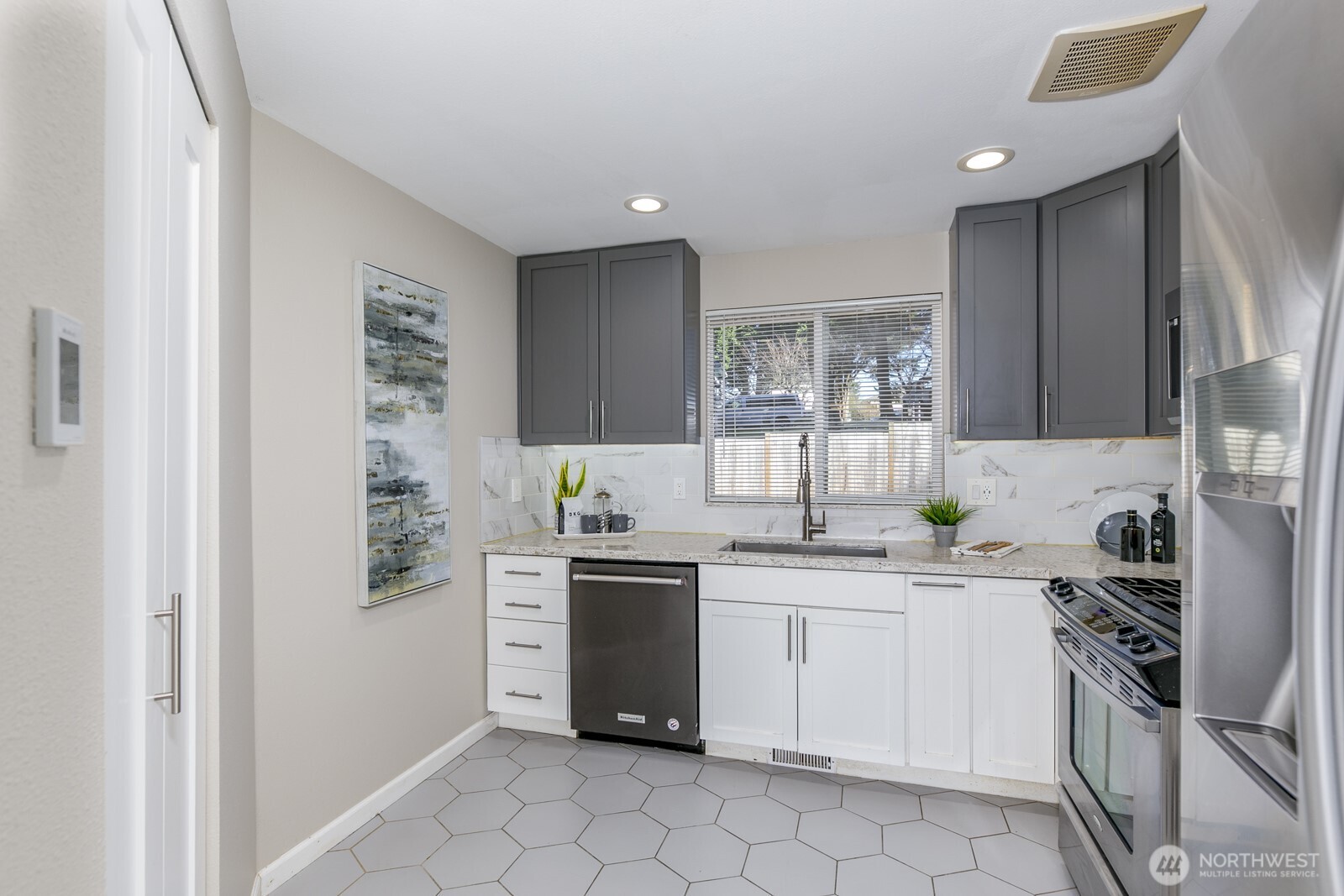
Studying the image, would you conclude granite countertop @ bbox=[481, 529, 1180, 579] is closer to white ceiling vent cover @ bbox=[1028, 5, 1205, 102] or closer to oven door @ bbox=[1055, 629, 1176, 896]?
oven door @ bbox=[1055, 629, 1176, 896]

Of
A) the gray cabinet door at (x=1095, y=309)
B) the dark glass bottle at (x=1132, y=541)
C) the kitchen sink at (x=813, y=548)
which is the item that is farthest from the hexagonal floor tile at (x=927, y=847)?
the gray cabinet door at (x=1095, y=309)

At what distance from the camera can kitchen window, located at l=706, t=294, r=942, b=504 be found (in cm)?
323

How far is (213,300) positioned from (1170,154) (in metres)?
2.85

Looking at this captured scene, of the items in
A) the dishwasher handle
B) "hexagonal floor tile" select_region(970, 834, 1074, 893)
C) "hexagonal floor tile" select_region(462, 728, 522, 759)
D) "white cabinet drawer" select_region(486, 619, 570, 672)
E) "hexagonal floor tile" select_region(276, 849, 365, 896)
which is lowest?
"hexagonal floor tile" select_region(462, 728, 522, 759)

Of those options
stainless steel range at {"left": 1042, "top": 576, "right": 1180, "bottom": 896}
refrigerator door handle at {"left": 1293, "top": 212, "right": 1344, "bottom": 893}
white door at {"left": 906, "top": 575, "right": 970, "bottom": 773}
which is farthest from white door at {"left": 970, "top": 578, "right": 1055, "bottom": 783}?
refrigerator door handle at {"left": 1293, "top": 212, "right": 1344, "bottom": 893}

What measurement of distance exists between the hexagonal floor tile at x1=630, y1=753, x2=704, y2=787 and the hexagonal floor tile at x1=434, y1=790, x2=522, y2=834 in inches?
20.9

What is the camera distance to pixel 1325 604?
47 cm

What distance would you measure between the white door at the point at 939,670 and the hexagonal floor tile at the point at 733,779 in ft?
2.07

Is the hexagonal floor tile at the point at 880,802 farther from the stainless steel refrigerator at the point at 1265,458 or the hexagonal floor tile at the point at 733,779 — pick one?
the stainless steel refrigerator at the point at 1265,458

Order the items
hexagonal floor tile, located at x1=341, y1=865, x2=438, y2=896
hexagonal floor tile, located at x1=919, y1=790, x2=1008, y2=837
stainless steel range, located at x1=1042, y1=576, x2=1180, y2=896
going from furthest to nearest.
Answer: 1. hexagonal floor tile, located at x1=919, y1=790, x2=1008, y2=837
2. hexagonal floor tile, located at x1=341, y1=865, x2=438, y2=896
3. stainless steel range, located at x1=1042, y1=576, x2=1180, y2=896

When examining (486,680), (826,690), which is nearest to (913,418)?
(826,690)

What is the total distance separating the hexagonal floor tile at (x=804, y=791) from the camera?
250cm

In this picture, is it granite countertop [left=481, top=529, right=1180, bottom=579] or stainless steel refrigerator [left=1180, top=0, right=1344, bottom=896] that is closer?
stainless steel refrigerator [left=1180, top=0, right=1344, bottom=896]

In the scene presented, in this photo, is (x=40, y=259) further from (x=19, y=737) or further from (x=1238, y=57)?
(x=1238, y=57)
